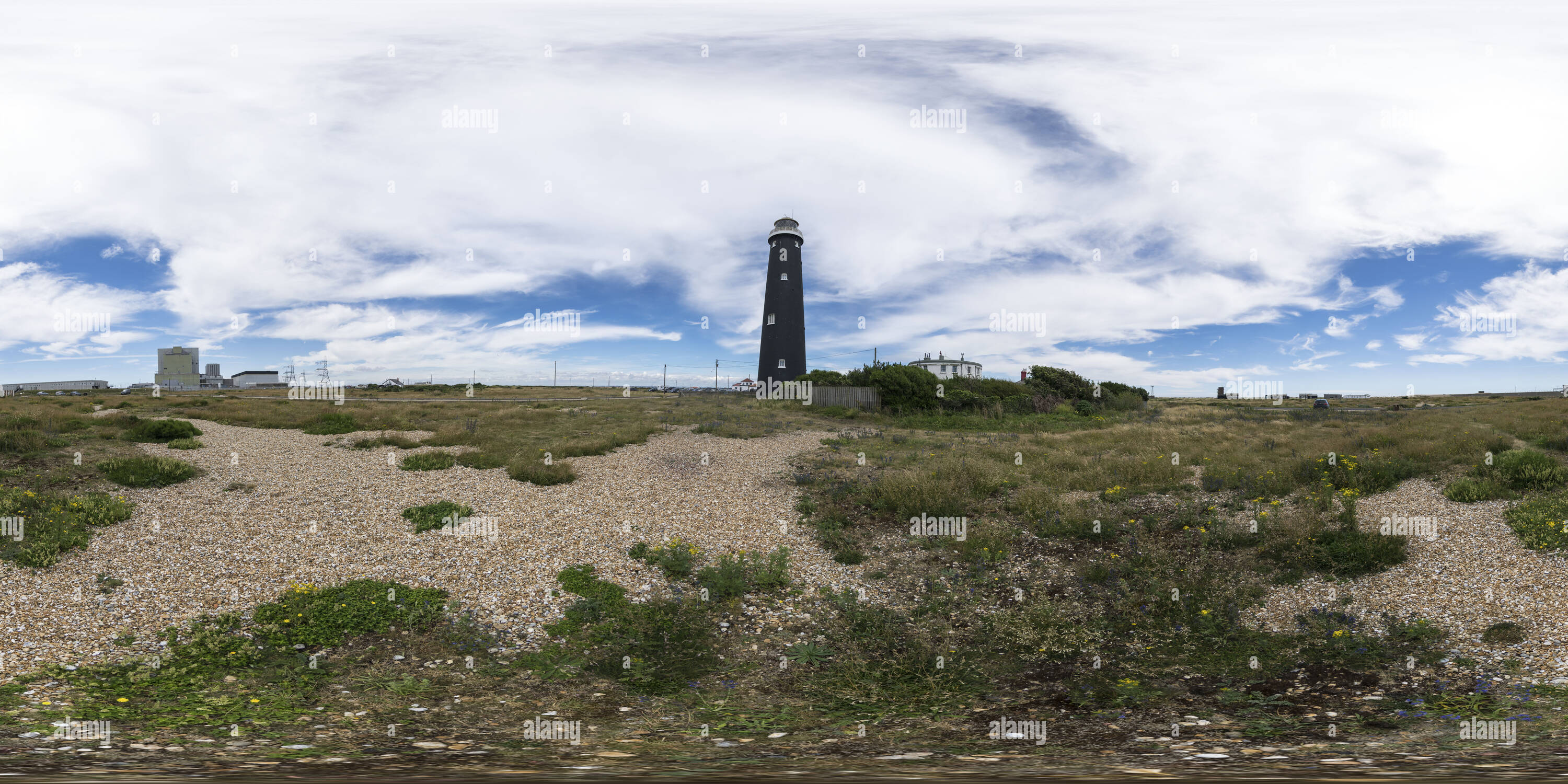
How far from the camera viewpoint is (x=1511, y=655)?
26.4 ft

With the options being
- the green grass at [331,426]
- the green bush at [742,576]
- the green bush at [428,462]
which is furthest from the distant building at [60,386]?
→ the green bush at [742,576]

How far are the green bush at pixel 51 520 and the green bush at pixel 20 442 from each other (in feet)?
12.5

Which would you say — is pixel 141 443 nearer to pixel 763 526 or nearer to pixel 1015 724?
pixel 763 526

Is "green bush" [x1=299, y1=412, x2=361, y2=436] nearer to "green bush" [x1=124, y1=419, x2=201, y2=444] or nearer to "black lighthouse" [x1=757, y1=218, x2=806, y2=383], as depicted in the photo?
"green bush" [x1=124, y1=419, x2=201, y2=444]

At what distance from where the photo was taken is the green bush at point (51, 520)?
422 inches

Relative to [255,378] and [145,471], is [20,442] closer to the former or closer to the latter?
[145,471]

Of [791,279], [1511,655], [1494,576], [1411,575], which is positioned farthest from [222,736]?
[791,279]

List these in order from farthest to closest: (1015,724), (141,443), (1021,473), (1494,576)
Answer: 1. (141,443)
2. (1021,473)
3. (1494,576)
4. (1015,724)

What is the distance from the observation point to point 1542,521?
11109 millimetres

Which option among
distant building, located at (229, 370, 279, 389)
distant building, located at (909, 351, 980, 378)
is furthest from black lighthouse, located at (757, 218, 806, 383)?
distant building, located at (229, 370, 279, 389)

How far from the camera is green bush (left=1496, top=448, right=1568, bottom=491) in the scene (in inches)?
511

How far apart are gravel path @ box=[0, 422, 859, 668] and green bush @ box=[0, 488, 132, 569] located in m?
0.26

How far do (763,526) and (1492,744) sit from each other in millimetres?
10224

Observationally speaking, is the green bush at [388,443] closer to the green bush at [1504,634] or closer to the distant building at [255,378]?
the green bush at [1504,634]
